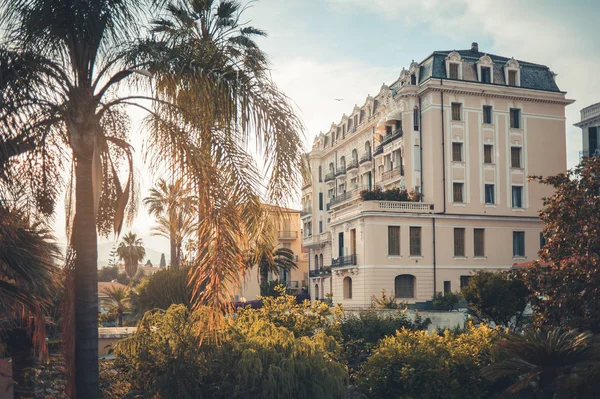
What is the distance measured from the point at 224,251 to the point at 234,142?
158cm

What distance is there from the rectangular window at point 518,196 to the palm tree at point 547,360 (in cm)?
3990

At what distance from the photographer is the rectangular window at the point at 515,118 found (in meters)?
52.4

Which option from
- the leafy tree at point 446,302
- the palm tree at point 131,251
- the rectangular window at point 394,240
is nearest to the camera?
the leafy tree at point 446,302

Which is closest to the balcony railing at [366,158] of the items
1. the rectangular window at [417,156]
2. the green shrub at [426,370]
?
the rectangular window at [417,156]

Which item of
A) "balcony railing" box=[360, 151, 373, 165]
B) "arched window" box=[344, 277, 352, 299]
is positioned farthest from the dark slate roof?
"arched window" box=[344, 277, 352, 299]

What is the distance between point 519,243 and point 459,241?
5113mm

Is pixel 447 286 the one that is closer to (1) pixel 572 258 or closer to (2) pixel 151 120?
(1) pixel 572 258

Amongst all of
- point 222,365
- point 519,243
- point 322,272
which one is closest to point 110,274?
point 322,272

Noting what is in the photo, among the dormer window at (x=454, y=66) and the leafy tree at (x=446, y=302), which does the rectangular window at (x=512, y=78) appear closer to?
the dormer window at (x=454, y=66)

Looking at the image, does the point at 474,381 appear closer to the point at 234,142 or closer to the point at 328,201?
the point at 234,142

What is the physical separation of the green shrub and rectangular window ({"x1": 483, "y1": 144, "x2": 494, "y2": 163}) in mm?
38965

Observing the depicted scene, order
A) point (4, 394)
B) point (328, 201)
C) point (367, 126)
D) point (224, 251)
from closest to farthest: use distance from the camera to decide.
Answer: point (224, 251)
point (4, 394)
point (367, 126)
point (328, 201)

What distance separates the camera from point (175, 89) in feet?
31.3

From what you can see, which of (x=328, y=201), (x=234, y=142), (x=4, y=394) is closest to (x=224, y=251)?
(x=234, y=142)
